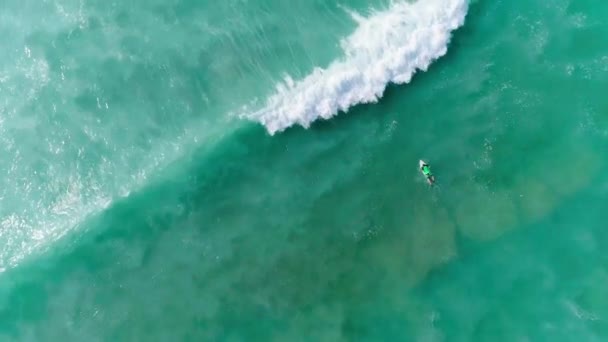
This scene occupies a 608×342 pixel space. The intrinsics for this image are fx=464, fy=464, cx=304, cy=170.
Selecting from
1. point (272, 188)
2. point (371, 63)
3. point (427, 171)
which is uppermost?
point (371, 63)

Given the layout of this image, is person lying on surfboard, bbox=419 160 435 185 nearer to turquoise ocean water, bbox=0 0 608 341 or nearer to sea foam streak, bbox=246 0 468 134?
turquoise ocean water, bbox=0 0 608 341

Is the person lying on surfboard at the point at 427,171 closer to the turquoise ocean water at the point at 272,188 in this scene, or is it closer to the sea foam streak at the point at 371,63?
the turquoise ocean water at the point at 272,188

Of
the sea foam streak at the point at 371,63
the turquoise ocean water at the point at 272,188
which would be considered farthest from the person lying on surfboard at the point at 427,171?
the sea foam streak at the point at 371,63

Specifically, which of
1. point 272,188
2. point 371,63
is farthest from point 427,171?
point 272,188

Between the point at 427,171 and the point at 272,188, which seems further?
the point at 272,188

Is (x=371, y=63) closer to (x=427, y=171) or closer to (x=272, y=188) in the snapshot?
(x=427, y=171)

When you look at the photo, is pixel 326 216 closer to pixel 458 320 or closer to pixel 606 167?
pixel 458 320

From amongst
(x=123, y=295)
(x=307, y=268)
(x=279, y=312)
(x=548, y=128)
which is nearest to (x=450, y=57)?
(x=548, y=128)
